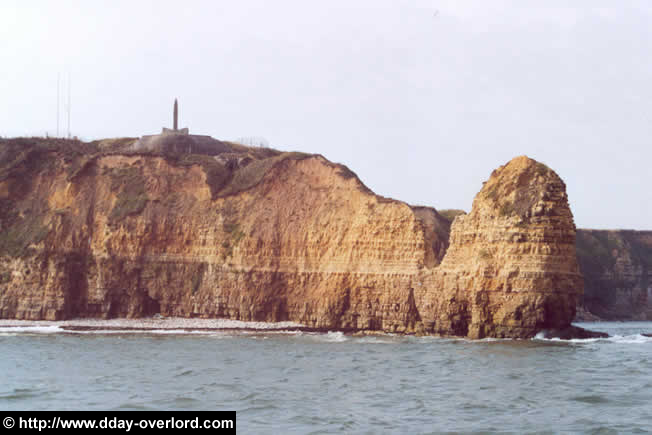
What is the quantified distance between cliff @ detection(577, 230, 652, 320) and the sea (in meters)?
56.0

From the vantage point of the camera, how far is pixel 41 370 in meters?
30.9

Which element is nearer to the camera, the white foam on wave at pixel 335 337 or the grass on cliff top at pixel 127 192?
the white foam on wave at pixel 335 337

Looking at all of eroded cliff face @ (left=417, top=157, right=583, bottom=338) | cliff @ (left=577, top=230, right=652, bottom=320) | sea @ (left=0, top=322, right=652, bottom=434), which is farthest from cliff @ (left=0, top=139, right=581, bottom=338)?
cliff @ (left=577, top=230, right=652, bottom=320)

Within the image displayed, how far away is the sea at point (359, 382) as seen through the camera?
68.9 ft

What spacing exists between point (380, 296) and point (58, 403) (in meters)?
27.6

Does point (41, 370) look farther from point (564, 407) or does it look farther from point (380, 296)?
point (380, 296)

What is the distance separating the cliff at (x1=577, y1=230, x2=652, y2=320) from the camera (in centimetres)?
9644

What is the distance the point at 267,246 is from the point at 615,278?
187ft

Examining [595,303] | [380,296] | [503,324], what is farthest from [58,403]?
[595,303]

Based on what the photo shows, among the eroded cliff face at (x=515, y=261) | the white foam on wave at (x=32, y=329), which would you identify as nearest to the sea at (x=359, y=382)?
the eroded cliff face at (x=515, y=261)

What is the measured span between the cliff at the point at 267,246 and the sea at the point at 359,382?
10.6ft

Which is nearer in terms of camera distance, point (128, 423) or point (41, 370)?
point (128, 423)

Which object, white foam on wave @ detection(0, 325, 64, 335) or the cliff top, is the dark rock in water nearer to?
the cliff top

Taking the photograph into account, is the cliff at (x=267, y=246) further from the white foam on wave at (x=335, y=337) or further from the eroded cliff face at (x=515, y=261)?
the white foam on wave at (x=335, y=337)
